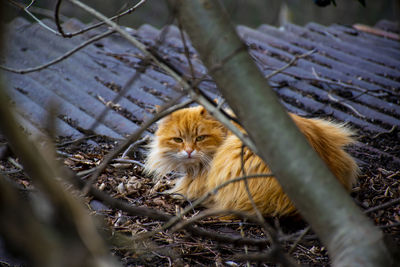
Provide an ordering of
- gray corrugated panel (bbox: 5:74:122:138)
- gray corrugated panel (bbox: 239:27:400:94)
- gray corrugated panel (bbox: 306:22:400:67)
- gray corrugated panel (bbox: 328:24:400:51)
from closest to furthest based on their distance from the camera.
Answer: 1. gray corrugated panel (bbox: 5:74:122:138)
2. gray corrugated panel (bbox: 239:27:400:94)
3. gray corrugated panel (bbox: 306:22:400:67)
4. gray corrugated panel (bbox: 328:24:400:51)

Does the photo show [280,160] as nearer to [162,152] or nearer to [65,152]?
[162,152]

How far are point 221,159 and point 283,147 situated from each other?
156cm

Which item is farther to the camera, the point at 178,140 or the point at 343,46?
the point at 343,46

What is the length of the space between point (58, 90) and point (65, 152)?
3.56 feet

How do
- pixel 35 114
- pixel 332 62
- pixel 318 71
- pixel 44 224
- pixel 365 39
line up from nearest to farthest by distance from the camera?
pixel 44 224, pixel 35 114, pixel 318 71, pixel 332 62, pixel 365 39

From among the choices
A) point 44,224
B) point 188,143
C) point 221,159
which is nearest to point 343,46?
point 188,143

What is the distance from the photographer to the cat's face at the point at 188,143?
3088 mm

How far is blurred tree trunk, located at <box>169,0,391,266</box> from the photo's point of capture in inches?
43.4

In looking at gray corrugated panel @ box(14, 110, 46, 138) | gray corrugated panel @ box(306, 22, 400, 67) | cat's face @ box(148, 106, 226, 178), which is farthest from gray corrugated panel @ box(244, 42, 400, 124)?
gray corrugated panel @ box(14, 110, 46, 138)

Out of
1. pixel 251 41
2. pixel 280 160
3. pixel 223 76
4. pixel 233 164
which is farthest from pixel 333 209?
pixel 251 41

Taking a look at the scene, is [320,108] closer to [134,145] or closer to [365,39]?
[134,145]

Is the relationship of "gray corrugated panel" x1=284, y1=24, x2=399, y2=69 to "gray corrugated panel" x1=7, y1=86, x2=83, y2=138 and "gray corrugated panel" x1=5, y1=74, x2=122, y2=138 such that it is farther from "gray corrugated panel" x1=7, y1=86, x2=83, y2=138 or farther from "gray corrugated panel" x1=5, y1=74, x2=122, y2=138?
"gray corrugated panel" x1=7, y1=86, x2=83, y2=138

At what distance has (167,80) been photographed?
4.40 metres

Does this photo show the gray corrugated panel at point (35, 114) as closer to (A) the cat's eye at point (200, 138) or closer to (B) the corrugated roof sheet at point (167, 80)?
(B) the corrugated roof sheet at point (167, 80)
